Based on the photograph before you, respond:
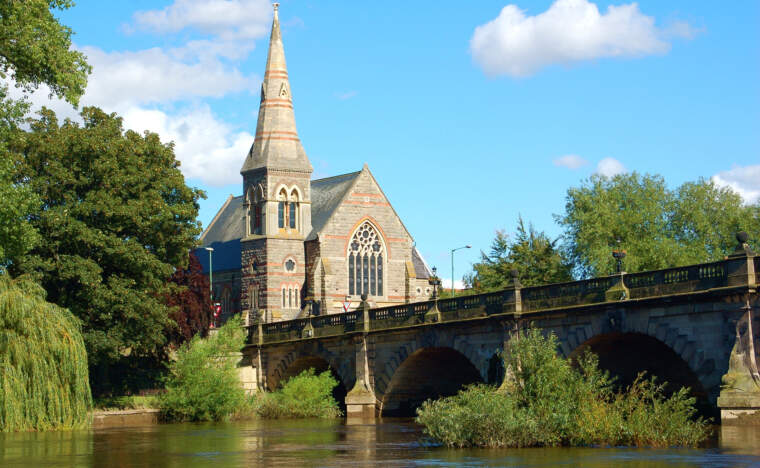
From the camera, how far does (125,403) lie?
49094mm

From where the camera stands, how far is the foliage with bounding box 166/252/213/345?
182ft

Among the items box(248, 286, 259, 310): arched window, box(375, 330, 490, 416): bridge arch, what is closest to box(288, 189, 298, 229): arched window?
box(248, 286, 259, 310): arched window

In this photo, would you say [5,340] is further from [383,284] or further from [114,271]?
[383,284]

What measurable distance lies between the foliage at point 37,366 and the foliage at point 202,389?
1135 cm

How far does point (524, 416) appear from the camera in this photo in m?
26.9

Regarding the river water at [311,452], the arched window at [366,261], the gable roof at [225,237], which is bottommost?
the river water at [311,452]

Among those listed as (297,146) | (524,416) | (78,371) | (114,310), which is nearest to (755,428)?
(524,416)

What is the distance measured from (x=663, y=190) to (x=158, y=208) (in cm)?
3460

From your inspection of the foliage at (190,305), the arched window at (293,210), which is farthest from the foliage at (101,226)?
the arched window at (293,210)

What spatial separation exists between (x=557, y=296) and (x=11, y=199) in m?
17.7

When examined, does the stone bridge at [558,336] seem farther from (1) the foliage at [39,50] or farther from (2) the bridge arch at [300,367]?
(1) the foliage at [39,50]

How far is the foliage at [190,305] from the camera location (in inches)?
2185

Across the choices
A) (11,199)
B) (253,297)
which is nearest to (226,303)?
(253,297)

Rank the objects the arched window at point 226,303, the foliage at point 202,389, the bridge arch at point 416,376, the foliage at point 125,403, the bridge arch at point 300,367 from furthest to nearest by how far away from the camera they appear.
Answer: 1. the arched window at point 226,303
2. the bridge arch at point 300,367
3. the foliage at point 125,403
4. the foliage at point 202,389
5. the bridge arch at point 416,376
